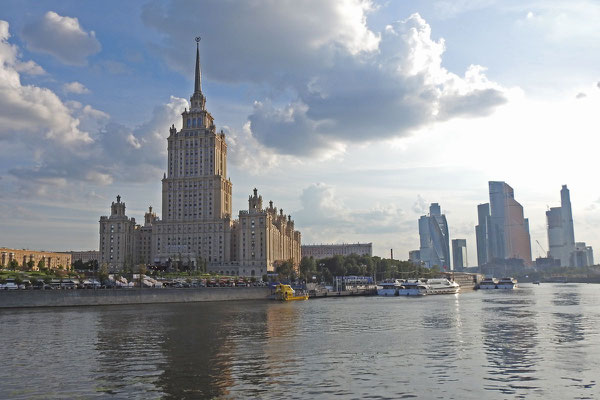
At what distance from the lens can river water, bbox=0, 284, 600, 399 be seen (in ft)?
124

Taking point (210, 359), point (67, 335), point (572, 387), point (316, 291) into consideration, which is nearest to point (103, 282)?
point (316, 291)

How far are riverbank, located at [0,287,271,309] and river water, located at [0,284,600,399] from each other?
1900 inches

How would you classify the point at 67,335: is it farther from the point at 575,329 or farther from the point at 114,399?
the point at 575,329

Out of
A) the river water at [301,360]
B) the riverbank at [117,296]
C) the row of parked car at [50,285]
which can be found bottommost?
the river water at [301,360]

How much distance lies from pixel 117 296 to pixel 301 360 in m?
99.8

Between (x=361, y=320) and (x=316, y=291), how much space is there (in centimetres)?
10756

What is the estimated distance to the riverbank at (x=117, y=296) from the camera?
122938 mm

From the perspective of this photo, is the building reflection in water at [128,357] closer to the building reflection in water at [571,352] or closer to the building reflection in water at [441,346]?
the building reflection in water at [441,346]

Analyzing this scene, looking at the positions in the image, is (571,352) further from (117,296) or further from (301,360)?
(117,296)

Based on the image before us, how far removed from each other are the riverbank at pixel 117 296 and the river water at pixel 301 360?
4826 cm

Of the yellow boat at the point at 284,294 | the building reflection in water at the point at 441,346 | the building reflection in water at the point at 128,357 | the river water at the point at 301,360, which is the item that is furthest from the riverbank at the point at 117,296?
the building reflection in water at the point at 441,346

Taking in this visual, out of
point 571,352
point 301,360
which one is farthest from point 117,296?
point 571,352

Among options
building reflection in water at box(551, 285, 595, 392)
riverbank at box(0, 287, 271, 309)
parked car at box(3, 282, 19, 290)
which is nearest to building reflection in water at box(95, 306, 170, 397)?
building reflection in water at box(551, 285, 595, 392)

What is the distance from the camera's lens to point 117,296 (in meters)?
137
